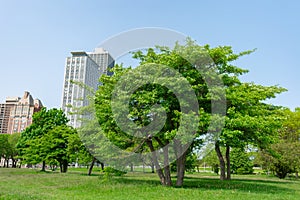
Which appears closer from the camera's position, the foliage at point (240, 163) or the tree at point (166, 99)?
the tree at point (166, 99)

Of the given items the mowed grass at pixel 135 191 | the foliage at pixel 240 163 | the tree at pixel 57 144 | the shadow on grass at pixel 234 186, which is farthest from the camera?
the foliage at pixel 240 163

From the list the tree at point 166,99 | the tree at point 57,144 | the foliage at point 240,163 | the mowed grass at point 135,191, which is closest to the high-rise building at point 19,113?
the tree at point 57,144

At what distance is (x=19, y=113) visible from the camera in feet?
500

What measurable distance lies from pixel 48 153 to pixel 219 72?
99.6 ft

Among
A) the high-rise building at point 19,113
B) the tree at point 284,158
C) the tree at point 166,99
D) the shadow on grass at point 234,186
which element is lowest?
the shadow on grass at point 234,186

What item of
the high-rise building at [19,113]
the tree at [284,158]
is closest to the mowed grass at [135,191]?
the tree at [284,158]

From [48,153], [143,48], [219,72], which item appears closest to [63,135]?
[48,153]

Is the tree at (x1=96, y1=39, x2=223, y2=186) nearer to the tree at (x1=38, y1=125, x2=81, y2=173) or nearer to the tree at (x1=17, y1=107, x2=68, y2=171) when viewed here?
the tree at (x1=38, y1=125, x2=81, y2=173)

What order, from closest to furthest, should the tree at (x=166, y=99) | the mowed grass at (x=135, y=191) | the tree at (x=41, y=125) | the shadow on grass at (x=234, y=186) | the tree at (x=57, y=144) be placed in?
the mowed grass at (x=135, y=191) < the tree at (x=166, y=99) < the shadow on grass at (x=234, y=186) < the tree at (x=57, y=144) < the tree at (x=41, y=125)

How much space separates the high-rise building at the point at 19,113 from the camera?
496 ft

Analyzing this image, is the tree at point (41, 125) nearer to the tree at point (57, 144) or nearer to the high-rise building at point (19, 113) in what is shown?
the tree at point (57, 144)

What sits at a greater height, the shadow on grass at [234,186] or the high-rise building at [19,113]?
the high-rise building at [19,113]

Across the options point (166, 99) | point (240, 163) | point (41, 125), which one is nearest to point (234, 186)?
point (166, 99)

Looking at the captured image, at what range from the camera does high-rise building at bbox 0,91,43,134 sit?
151125 millimetres
